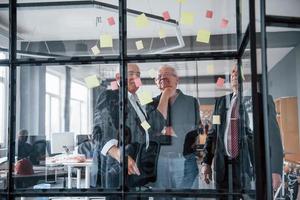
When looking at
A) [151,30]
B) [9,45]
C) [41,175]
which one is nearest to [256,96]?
[151,30]

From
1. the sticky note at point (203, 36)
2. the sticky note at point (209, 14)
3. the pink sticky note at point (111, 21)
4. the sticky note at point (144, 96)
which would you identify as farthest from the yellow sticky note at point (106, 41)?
the sticky note at point (209, 14)

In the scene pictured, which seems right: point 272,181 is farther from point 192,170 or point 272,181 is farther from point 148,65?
point 148,65

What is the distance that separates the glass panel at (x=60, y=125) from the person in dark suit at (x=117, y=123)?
19mm

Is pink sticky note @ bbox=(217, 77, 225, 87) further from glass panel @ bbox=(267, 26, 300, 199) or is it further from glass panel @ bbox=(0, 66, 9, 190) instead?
glass panel @ bbox=(0, 66, 9, 190)

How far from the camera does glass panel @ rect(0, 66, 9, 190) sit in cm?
297

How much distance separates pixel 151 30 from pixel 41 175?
59.0 inches

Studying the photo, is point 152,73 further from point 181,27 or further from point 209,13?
point 209,13

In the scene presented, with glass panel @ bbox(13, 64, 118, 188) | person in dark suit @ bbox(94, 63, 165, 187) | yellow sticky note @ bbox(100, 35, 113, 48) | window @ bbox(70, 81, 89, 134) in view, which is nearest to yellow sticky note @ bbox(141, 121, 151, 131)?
person in dark suit @ bbox(94, 63, 165, 187)

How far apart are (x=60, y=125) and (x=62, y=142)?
0.47 feet

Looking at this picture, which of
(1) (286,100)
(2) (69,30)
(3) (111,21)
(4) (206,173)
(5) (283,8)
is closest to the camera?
(5) (283,8)

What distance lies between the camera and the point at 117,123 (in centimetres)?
292

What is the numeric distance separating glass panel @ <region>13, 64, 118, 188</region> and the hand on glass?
2.76ft

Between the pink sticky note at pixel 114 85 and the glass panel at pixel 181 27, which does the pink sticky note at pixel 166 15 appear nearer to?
the glass panel at pixel 181 27

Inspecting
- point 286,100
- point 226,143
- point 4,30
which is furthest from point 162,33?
point 286,100
